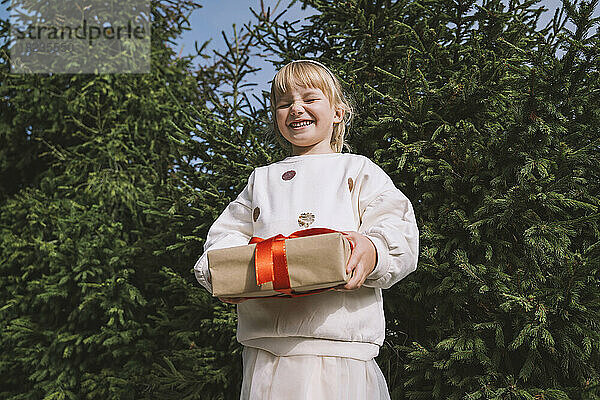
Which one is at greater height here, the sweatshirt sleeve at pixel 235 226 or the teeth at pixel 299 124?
the teeth at pixel 299 124

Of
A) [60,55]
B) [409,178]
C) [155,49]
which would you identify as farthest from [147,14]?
[409,178]

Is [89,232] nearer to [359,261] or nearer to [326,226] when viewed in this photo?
[326,226]

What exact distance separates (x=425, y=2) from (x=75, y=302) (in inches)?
124

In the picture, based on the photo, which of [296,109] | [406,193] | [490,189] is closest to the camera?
[296,109]

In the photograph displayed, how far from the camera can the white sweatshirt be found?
1458 mm

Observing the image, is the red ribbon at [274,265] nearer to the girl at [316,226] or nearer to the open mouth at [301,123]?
the girl at [316,226]

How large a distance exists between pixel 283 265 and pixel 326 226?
25cm

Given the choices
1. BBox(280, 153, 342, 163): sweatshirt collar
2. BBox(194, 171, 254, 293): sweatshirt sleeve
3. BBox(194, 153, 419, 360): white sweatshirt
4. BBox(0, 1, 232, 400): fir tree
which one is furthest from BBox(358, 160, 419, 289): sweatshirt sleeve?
BBox(0, 1, 232, 400): fir tree

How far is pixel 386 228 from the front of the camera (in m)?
1.48

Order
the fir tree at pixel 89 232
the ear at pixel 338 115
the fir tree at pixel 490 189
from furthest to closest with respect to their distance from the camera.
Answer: the fir tree at pixel 89 232 → the fir tree at pixel 490 189 → the ear at pixel 338 115

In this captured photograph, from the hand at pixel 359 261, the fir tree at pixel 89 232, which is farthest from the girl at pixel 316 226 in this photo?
the fir tree at pixel 89 232

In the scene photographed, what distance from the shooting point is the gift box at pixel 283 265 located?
128 centimetres

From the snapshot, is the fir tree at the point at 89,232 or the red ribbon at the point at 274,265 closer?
the red ribbon at the point at 274,265

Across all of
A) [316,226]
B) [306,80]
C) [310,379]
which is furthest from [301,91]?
[310,379]
